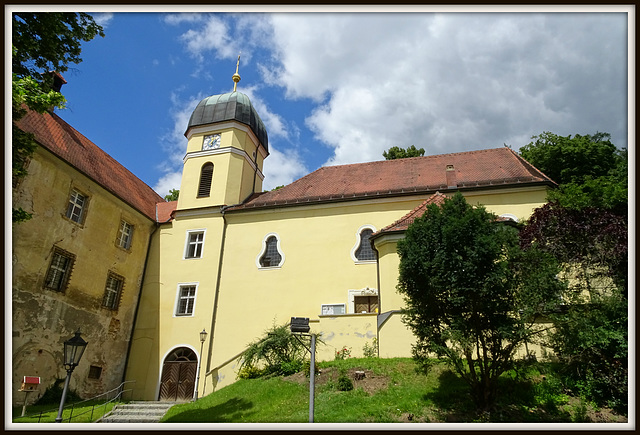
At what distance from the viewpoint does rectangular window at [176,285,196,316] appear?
21169mm

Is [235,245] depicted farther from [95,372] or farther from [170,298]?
[95,372]

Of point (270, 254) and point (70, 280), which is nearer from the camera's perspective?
point (70, 280)

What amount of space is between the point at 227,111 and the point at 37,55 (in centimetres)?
1352

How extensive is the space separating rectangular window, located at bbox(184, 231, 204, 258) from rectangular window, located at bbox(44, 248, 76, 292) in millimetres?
5538

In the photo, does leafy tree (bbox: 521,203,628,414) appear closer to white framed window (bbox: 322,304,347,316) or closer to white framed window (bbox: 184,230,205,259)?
white framed window (bbox: 322,304,347,316)

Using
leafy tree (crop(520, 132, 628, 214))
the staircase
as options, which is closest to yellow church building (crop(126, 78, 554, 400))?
the staircase

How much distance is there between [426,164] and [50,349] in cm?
1788

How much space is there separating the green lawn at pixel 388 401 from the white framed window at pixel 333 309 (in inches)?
188

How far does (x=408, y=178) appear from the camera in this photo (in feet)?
71.9

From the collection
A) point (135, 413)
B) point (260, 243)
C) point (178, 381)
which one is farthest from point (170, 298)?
point (135, 413)

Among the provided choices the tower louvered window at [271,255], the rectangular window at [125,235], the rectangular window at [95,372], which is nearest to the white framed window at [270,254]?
the tower louvered window at [271,255]

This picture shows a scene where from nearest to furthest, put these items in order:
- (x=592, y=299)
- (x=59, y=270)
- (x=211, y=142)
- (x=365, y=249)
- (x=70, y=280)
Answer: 1. (x=592, y=299)
2. (x=59, y=270)
3. (x=70, y=280)
4. (x=365, y=249)
5. (x=211, y=142)

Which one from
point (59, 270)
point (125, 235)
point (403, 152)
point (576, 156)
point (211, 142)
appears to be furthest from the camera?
point (403, 152)

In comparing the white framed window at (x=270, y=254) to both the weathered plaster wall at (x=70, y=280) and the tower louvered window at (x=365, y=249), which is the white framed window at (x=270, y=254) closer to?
the tower louvered window at (x=365, y=249)
